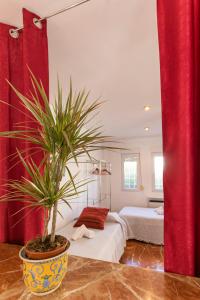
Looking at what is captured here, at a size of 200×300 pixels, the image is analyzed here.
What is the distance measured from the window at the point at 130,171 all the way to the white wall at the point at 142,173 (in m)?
0.12

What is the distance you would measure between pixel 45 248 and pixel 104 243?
209 cm

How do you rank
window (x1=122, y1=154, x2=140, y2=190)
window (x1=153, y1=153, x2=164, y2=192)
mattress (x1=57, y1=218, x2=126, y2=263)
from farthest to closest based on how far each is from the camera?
window (x1=122, y1=154, x2=140, y2=190), window (x1=153, y1=153, x2=164, y2=192), mattress (x1=57, y1=218, x2=126, y2=263)

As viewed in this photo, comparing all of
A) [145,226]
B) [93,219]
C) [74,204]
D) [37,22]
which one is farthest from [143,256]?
[37,22]

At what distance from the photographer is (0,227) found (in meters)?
1.17

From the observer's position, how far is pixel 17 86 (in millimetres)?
1263

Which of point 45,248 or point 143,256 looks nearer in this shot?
point 45,248

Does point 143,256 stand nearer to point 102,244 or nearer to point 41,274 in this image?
point 102,244

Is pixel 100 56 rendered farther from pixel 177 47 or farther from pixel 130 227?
pixel 130 227

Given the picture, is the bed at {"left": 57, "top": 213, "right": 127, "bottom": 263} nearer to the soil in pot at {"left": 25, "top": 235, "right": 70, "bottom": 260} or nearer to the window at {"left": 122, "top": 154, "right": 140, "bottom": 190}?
the soil in pot at {"left": 25, "top": 235, "right": 70, "bottom": 260}

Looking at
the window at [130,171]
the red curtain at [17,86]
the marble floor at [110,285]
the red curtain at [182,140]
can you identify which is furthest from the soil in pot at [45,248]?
the window at [130,171]

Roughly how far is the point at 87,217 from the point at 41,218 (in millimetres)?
2409

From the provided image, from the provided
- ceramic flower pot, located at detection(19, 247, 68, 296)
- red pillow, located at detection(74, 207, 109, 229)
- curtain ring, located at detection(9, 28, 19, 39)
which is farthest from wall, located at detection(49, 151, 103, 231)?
ceramic flower pot, located at detection(19, 247, 68, 296)

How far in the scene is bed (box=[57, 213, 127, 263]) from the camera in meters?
2.33

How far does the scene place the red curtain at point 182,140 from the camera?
29.7 inches
